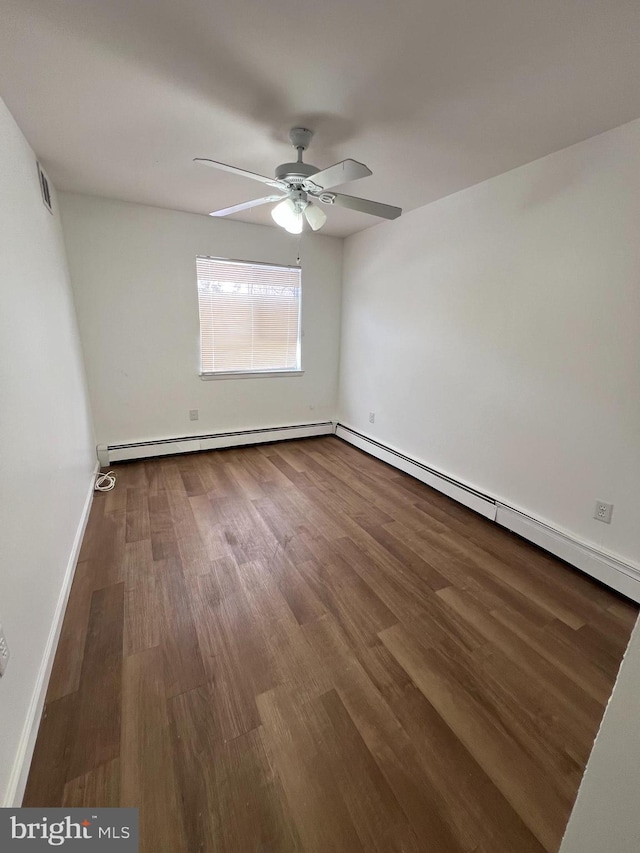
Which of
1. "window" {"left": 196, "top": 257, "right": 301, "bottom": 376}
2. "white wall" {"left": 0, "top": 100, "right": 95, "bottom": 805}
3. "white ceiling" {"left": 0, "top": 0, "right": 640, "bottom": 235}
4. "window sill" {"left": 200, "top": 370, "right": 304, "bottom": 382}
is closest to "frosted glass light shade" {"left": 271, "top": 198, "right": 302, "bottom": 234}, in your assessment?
"white ceiling" {"left": 0, "top": 0, "right": 640, "bottom": 235}

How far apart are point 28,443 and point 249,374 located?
263 cm

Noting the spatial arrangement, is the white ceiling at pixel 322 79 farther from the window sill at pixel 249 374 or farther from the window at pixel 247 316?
the window sill at pixel 249 374

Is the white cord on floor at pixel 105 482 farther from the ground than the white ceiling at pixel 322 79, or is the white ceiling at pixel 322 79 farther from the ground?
the white ceiling at pixel 322 79

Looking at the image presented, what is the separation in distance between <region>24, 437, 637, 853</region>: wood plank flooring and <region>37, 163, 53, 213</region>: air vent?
7.14 ft

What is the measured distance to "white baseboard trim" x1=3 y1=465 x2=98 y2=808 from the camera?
0.98m

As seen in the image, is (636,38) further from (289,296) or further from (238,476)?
(238,476)

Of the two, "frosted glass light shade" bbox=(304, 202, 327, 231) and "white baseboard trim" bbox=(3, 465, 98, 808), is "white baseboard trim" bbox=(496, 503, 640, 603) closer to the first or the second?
"frosted glass light shade" bbox=(304, 202, 327, 231)

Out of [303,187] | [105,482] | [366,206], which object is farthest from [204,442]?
[366,206]

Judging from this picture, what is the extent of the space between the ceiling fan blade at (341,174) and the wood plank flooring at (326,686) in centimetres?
206

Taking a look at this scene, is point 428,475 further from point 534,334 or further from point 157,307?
point 157,307

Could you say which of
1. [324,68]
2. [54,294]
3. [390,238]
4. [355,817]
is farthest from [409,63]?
[355,817]

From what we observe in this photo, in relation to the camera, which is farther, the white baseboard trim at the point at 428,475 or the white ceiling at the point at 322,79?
the white baseboard trim at the point at 428,475

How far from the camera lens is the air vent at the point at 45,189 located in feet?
7.15

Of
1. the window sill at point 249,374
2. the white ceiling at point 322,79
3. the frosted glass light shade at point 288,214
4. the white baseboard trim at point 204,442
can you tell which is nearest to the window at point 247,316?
the window sill at point 249,374
